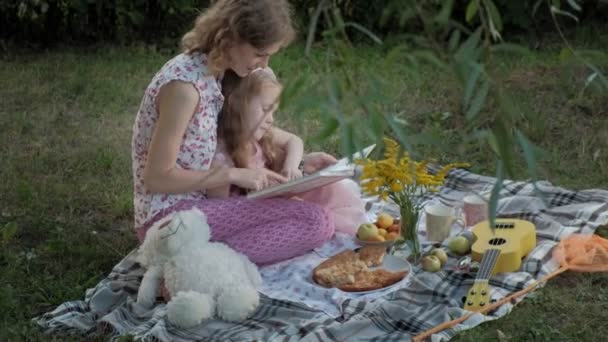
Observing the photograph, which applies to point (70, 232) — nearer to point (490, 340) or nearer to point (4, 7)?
point (490, 340)

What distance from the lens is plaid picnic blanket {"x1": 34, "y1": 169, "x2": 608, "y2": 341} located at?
2.69 meters

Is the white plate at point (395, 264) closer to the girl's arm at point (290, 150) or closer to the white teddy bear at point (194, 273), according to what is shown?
the white teddy bear at point (194, 273)

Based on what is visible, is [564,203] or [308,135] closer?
[564,203]

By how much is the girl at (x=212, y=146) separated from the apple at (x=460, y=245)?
41 centimetres

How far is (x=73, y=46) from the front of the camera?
619 centimetres

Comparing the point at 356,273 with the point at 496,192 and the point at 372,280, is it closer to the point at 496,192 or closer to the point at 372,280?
the point at 372,280

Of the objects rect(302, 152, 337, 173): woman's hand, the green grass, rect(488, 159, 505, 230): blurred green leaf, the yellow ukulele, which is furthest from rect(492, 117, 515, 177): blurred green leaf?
rect(302, 152, 337, 173): woman's hand

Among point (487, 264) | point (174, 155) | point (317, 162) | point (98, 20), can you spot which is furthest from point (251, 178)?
point (98, 20)

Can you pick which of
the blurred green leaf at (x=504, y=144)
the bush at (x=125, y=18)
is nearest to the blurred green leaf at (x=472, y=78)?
the blurred green leaf at (x=504, y=144)

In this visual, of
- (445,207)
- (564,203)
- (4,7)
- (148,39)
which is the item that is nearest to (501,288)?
(445,207)

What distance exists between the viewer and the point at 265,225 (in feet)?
10.2

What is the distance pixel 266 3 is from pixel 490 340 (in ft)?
3.91

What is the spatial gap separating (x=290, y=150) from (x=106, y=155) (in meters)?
1.24

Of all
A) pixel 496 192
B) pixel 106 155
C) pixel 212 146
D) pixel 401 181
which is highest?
pixel 496 192
